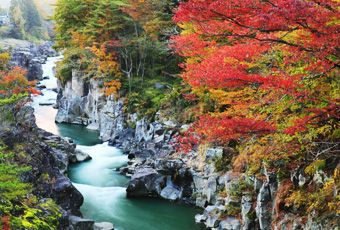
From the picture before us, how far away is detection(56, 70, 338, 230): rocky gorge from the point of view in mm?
12242

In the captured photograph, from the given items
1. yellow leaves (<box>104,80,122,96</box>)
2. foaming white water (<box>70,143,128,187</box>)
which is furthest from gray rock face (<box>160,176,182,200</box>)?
yellow leaves (<box>104,80,122,96</box>)

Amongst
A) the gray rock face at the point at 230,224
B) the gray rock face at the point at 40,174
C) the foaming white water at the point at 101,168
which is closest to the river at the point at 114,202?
the foaming white water at the point at 101,168

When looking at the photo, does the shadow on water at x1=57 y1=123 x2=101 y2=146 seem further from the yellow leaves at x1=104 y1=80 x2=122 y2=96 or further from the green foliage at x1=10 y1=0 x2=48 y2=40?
the green foliage at x1=10 y1=0 x2=48 y2=40

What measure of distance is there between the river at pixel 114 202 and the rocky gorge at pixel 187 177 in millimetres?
670

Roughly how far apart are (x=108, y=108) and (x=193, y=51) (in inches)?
606

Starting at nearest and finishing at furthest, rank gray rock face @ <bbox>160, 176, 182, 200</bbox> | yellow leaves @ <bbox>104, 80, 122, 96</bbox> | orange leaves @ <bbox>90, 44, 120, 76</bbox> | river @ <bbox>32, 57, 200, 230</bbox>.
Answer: river @ <bbox>32, 57, 200, 230</bbox> < gray rock face @ <bbox>160, 176, 182, 200</bbox> < orange leaves @ <bbox>90, 44, 120, 76</bbox> < yellow leaves @ <bbox>104, 80, 122, 96</bbox>

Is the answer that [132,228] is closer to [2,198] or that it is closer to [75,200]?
[75,200]

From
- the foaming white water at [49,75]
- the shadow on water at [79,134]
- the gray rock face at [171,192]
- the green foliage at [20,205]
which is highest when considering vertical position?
the green foliage at [20,205]

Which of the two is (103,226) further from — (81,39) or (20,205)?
(81,39)

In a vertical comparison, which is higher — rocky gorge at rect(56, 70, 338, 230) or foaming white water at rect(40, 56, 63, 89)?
rocky gorge at rect(56, 70, 338, 230)

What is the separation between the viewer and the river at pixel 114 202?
16.8 metres

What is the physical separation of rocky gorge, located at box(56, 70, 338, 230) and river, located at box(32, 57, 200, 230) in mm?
670

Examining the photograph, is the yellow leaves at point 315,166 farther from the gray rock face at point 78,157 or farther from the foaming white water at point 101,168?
the gray rock face at point 78,157

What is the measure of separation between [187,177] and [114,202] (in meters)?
4.14
